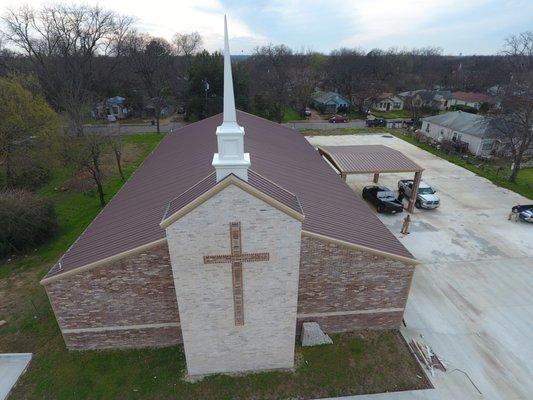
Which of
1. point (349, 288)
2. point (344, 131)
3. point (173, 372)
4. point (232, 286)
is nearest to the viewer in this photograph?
point (232, 286)

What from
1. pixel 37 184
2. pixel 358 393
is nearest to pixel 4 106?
pixel 37 184

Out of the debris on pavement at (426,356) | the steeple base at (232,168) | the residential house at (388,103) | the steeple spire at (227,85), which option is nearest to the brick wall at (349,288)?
the debris on pavement at (426,356)

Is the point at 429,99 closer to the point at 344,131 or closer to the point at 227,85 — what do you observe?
the point at 344,131

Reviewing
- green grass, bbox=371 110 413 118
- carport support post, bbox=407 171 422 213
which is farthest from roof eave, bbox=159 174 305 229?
→ green grass, bbox=371 110 413 118

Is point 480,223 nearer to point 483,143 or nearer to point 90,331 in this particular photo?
point 483,143

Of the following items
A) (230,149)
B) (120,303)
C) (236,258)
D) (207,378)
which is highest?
(230,149)

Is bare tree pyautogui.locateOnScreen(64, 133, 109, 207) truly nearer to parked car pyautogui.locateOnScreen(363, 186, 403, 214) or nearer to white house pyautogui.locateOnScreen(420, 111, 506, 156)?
parked car pyautogui.locateOnScreen(363, 186, 403, 214)

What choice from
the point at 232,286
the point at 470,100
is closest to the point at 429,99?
the point at 470,100
